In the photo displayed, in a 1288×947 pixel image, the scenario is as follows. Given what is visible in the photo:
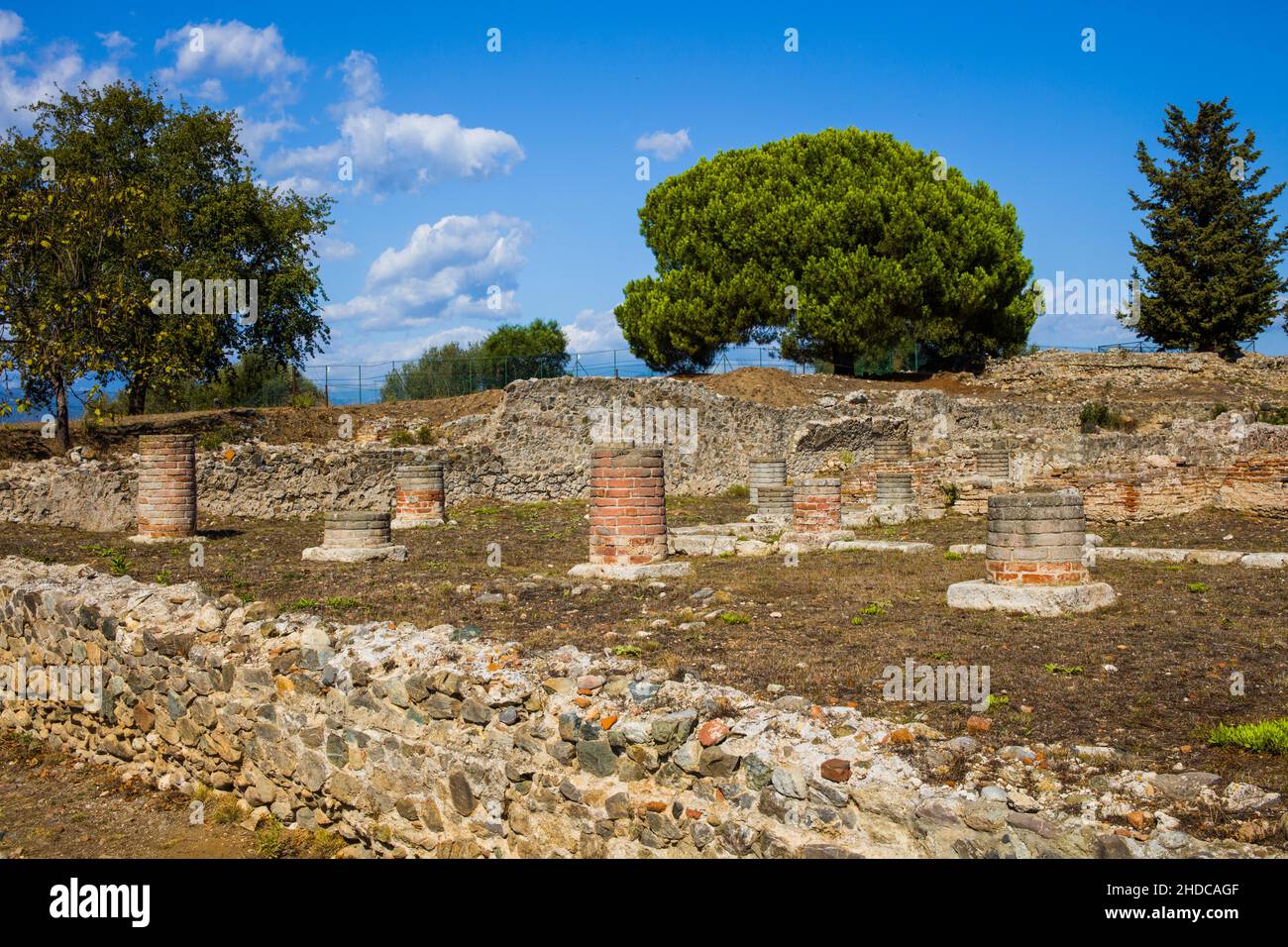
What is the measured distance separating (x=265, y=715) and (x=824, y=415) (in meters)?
25.0

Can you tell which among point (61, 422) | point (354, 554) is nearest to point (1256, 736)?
point (354, 554)

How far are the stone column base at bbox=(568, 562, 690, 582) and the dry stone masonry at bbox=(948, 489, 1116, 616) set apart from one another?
3137mm

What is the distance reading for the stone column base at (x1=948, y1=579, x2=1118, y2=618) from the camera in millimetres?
8883

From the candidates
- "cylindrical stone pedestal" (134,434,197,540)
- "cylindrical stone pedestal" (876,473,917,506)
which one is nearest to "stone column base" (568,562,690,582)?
"cylindrical stone pedestal" (134,434,197,540)

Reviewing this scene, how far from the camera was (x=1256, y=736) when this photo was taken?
5.13 meters

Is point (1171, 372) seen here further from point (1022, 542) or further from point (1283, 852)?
point (1283, 852)

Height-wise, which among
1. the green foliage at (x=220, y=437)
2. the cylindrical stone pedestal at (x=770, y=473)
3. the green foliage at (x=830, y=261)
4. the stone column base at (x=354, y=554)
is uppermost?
the green foliage at (x=830, y=261)

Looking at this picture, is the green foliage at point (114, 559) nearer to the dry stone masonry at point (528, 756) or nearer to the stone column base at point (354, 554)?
the stone column base at point (354, 554)

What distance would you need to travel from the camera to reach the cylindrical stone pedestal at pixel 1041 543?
9258 mm

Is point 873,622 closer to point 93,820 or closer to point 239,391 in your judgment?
point 93,820

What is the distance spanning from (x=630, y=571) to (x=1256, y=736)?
6.76 metres

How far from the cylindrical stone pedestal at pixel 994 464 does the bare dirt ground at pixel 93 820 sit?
55.8ft

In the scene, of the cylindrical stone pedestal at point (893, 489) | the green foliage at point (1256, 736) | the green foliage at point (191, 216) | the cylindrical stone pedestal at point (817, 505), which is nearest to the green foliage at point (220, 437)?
the green foliage at point (191, 216)
